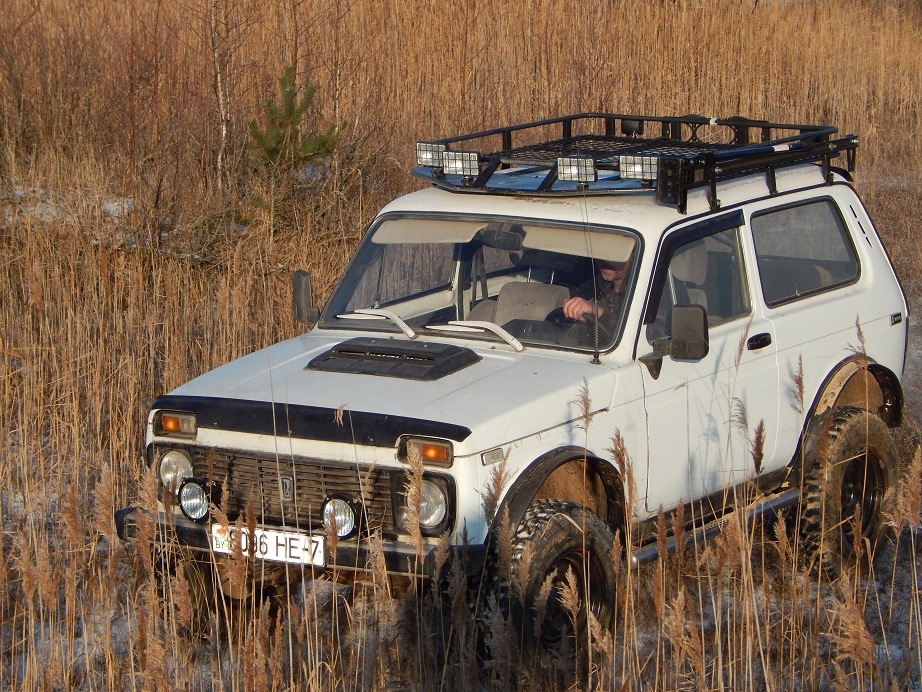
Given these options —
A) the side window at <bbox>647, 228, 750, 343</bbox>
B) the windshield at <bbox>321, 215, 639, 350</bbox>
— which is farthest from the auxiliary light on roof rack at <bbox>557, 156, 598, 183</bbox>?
the side window at <bbox>647, 228, 750, 343</bbox>

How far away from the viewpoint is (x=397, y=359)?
179 inches

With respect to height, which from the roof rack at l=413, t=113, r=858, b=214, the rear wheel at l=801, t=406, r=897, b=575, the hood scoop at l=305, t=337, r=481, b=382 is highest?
the roof rack at l=413, t=113, r=858, b=214

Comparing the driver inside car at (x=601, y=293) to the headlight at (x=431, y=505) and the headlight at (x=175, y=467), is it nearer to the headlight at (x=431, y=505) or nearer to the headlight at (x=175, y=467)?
the headlight at (x=431, y=505)

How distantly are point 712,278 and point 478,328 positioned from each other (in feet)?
3.42

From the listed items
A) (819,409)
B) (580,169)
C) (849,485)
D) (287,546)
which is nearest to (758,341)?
(819,409)

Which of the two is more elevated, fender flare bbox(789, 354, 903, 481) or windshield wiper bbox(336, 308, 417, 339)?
windshield wiper bbox(336, 308, 417, 339)

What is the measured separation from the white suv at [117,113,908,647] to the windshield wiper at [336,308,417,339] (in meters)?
0.01

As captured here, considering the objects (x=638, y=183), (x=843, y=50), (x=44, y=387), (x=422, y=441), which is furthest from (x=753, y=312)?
(x=843, y=50)

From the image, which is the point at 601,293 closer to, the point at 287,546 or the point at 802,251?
the point at 802,251

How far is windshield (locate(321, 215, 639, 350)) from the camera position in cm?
474

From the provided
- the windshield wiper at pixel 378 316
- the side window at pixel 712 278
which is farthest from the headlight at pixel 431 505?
the side window at pixel 712 278

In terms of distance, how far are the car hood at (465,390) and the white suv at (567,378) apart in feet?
0.04

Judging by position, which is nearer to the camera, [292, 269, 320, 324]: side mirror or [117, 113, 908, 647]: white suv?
[117, 113, 908, 647]: white suv

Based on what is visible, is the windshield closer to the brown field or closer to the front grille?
the front grille
